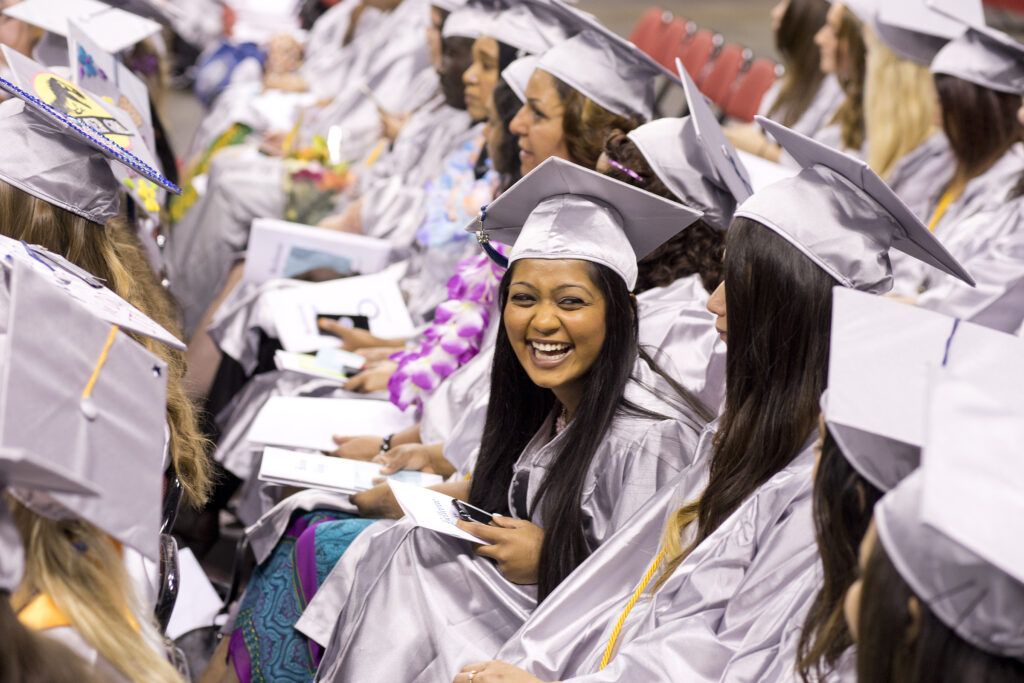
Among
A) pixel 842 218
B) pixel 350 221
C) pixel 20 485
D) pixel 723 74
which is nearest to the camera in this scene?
pixel 20 485

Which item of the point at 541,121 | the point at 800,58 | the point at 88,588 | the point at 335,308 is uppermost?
the point at 800,58

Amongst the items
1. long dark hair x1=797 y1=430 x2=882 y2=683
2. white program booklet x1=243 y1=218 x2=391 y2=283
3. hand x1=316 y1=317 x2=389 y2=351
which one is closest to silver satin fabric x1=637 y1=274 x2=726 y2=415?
hand x1=316 y1=317 x2=389 y2=351

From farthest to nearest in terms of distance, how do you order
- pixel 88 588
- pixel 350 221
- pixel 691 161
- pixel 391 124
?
pixel 391 124 → pixel 350 221 → pixel 691 161 → pixel 88 588

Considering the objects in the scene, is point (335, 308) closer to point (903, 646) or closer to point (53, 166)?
point (53, 166)

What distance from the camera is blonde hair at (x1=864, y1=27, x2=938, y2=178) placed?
12.1ft

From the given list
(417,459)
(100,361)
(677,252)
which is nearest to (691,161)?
(677,252)

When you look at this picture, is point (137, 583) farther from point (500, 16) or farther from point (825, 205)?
point (500, 16)

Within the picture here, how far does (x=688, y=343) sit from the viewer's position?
8.14ft

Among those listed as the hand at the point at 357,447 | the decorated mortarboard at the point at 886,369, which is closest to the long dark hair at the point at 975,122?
the hand at the point at 357,447

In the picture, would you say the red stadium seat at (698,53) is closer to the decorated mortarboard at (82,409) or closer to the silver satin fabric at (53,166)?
the silver satin fabric at (53,166)

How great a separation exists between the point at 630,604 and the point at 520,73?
1749 millimetres

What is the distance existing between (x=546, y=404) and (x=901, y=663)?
1198 mm

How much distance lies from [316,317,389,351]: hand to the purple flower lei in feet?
0.87

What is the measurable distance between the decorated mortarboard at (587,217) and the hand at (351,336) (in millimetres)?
1193
